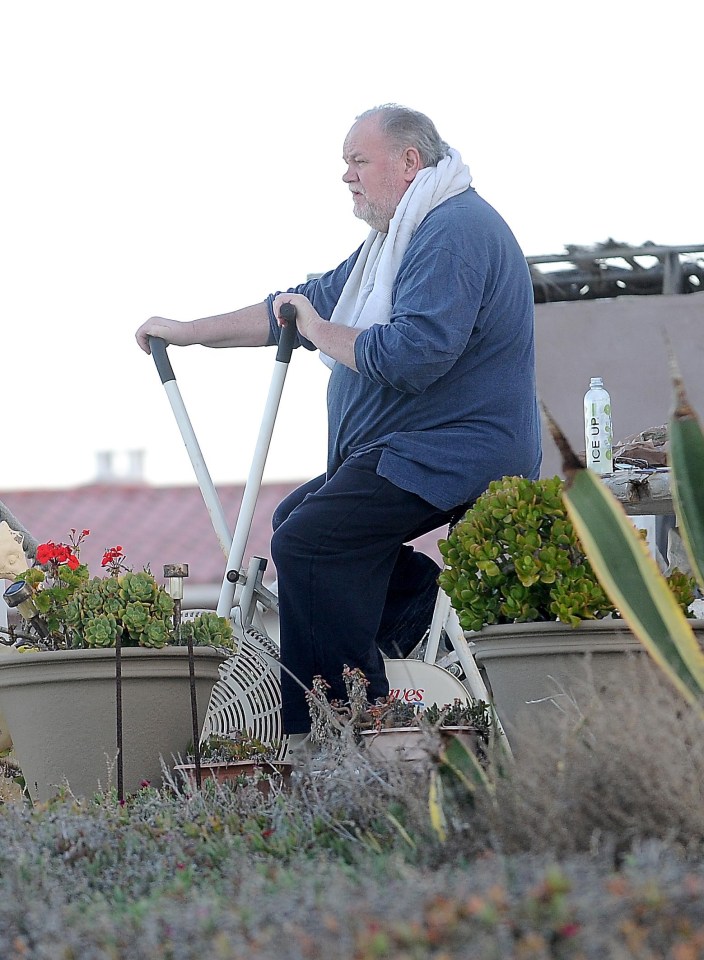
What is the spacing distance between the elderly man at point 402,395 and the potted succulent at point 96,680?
0.26 metres

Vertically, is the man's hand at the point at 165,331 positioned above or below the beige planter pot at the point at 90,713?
above

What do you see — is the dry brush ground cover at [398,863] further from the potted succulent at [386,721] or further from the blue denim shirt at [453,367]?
the blue denim shirt at [453,367]

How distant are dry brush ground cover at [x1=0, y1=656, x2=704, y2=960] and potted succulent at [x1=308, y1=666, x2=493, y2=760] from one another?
0.15 metres

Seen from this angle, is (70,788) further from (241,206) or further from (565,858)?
(241,206)

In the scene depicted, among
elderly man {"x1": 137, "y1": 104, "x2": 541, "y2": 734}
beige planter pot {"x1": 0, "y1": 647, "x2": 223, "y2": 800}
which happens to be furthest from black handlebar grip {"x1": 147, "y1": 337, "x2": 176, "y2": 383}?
beige planter pot {"x1": 0, "y1": 647, "x2": 223, "y2": 800}

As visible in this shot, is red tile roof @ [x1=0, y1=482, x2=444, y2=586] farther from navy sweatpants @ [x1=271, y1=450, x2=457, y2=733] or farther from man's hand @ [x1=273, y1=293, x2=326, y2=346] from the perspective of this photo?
navy sweatpants @ [x1=271, y1=450, x2=457, y2=733]

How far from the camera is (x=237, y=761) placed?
2.91 m

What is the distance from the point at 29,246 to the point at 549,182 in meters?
3.57

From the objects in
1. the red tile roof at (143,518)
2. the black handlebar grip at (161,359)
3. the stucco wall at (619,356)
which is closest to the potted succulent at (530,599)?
the black handlebar grip at (161,359)

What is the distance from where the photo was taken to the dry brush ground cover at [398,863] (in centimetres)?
128

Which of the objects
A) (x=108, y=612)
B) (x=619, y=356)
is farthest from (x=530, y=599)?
(x=619, y=356)

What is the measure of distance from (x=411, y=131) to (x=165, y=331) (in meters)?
0.93

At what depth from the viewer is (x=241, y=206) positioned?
7742mm

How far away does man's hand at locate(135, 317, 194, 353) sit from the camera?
376cm
